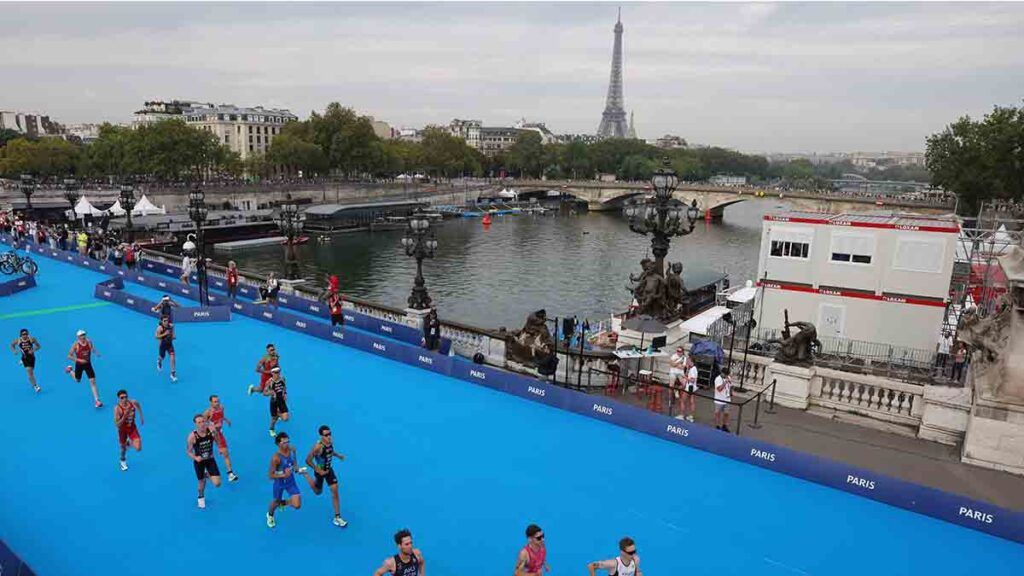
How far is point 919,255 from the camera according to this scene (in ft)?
70.1

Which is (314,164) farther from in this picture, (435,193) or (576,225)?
(576,225)

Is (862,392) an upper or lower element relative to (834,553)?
upper

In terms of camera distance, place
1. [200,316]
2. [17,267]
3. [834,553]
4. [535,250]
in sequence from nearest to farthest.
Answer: [834,553] → [200,316] → [17,267] → [535,250]

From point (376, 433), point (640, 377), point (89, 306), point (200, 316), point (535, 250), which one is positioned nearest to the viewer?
point (376, 433)

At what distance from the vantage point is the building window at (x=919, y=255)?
2117cm

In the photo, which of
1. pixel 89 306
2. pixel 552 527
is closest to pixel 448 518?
pixel 552 527

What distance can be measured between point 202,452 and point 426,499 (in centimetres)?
333

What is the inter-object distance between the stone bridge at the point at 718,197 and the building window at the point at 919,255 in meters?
52.1

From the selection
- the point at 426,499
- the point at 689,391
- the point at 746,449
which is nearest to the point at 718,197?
the point at 689,391

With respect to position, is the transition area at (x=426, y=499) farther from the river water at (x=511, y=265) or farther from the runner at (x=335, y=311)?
the river water at (x=511, y=265)

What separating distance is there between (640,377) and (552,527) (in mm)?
6024

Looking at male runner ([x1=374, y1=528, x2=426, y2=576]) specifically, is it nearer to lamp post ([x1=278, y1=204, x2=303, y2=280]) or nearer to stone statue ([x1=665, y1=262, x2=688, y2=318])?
stone statue ([x1=665, y1=262, x2=688, y2=318])

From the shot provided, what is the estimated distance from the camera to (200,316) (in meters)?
20.8

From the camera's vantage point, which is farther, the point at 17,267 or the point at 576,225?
the point at 576,225
